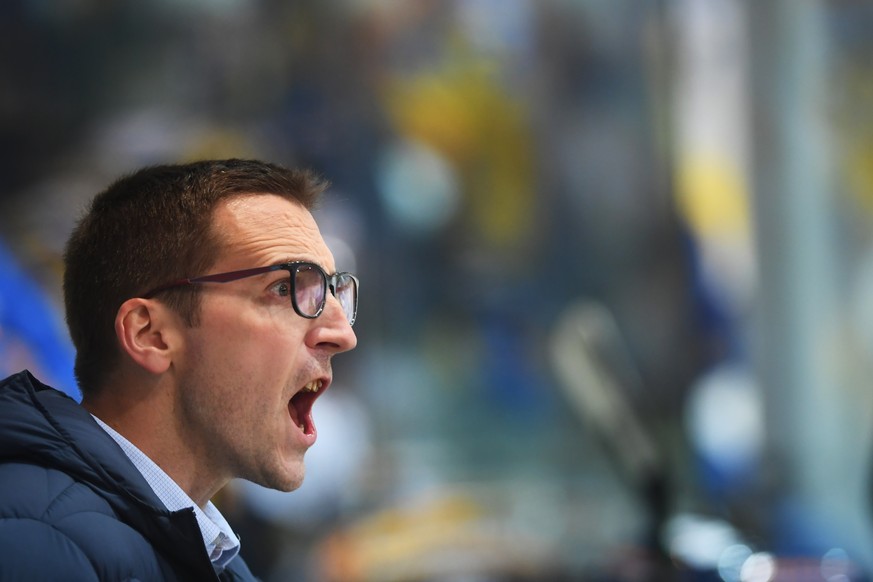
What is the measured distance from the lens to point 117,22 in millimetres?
5156

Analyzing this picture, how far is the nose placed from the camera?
1.69 meters

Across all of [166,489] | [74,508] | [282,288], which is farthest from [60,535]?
[282,288]

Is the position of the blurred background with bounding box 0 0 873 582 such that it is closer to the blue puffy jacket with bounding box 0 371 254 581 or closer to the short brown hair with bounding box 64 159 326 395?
the short brown hair with bounding box 64 159 326 395

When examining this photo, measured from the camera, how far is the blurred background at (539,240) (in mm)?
5156

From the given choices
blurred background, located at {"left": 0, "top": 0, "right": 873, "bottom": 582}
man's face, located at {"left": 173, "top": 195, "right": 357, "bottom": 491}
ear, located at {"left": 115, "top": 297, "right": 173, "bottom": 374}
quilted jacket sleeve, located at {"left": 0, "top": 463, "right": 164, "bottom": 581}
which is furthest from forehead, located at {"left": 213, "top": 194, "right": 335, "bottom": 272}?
blurred background, located at {"left": 0, "top": 0, "right": 873, "bottom": 582}

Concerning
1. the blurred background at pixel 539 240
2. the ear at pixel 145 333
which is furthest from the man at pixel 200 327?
the blurred background at pixel 539 240

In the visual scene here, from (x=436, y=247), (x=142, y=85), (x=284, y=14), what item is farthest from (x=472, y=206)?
(x=142, y=85)

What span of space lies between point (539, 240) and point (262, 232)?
4.52m

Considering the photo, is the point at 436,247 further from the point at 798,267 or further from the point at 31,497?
the point at 31,497

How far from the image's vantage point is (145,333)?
160cm

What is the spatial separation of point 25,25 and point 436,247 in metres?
2.27

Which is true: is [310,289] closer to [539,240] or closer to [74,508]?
[74,508]

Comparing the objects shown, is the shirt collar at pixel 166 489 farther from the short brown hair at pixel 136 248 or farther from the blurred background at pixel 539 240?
the blurred background at pixel 539 240

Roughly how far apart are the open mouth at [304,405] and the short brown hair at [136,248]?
27cm
